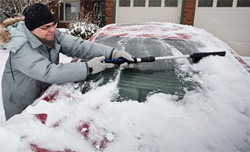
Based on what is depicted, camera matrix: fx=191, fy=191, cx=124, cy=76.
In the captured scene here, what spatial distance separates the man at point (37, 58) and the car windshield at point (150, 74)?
0.44 ft

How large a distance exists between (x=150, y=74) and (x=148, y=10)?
6.48 metres

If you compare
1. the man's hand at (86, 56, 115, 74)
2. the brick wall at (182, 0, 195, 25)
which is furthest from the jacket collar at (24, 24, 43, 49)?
the brick wall at (182, 0, 195, 25)

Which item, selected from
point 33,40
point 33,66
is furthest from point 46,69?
point 33,40

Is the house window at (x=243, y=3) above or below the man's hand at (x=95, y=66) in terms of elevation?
above

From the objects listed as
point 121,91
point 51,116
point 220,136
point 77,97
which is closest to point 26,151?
point 51,116

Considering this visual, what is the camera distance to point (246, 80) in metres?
1.41

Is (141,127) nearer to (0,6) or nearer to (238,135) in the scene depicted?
(238,135)

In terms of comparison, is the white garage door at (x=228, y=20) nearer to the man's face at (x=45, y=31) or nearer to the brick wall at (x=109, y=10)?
the brick wall at (x=109, y=10)

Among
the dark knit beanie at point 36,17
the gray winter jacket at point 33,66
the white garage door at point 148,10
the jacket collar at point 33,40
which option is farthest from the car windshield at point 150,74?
the white garage door at point 148,10

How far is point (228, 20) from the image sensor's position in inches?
263

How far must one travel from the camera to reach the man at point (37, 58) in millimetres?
1402

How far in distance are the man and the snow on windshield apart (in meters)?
0.15

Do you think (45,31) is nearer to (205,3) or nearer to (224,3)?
(205,3)

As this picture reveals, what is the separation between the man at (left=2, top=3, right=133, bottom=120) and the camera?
1.40 metres
